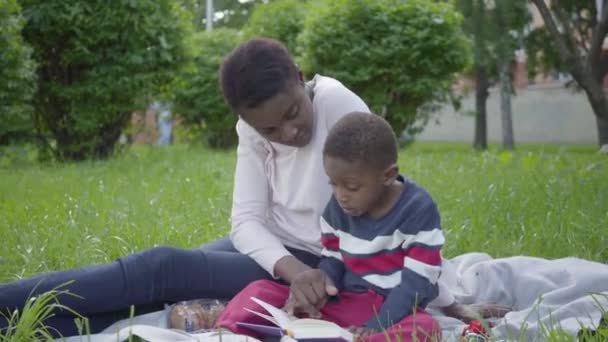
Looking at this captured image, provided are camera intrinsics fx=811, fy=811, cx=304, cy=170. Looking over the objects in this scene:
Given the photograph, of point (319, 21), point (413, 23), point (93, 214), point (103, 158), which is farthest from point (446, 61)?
point (93, 214)

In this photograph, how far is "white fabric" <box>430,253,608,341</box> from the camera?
2934mm

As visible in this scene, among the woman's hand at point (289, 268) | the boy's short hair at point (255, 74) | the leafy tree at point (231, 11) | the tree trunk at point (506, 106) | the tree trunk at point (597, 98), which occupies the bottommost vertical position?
the tree trunk at point (506, 106)

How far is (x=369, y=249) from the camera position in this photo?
9.55 feet

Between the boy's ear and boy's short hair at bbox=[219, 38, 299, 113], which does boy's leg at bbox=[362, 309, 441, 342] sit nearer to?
the boy's ear

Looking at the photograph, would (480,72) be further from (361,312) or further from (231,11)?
(361,312)

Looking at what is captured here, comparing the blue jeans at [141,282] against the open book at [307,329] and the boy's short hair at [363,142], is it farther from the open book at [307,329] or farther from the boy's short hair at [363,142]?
the boy's short hair at [363,142]

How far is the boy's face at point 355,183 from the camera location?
2.81 metres

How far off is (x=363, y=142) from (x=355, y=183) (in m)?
0.15

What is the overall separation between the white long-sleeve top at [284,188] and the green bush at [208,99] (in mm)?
11016

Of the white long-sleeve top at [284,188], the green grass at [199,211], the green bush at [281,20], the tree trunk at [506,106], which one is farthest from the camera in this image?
the tree trunk at [506,106]

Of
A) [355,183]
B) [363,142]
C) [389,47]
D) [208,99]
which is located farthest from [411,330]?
Answer: [208,99]

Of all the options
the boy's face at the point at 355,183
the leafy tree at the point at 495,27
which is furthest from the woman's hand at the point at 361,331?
the leafy tree at the point at 495,27

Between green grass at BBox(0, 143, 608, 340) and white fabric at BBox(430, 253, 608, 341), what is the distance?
0.71 meters

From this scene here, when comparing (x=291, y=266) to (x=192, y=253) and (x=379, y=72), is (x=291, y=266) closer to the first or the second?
(x=192, y=253)
